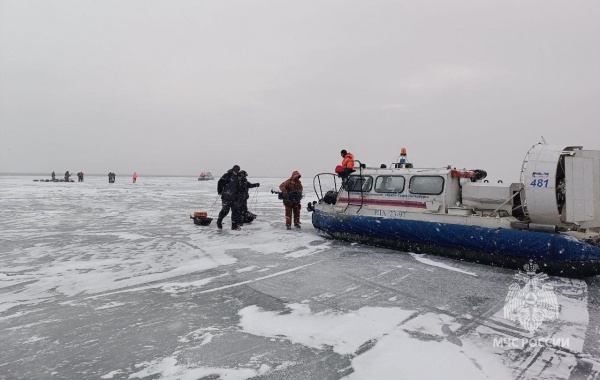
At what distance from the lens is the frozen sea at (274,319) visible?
2631mm

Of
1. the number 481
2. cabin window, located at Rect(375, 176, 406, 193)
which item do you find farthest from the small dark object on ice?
the number 481

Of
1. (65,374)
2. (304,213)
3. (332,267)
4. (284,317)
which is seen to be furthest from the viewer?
(304,213)

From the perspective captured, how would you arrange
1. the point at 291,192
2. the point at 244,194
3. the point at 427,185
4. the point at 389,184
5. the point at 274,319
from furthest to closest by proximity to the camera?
the point at 244,194
the point at 291,192
the point at 389,184
the point at 427,185
the point at 274,319

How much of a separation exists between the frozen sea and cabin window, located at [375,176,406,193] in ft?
5.21

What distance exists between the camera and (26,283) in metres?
4.55

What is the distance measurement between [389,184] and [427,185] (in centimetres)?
88

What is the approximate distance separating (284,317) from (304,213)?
988 centimetres

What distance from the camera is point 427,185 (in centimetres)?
690

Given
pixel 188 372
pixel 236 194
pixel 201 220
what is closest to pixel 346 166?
pixel 236 194

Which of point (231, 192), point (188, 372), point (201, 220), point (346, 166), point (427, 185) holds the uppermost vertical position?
point (346, 166)

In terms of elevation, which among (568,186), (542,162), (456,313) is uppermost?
(542,162)

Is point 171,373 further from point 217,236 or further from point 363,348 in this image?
point 217,236

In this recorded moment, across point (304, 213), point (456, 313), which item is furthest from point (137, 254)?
point (304, 213)

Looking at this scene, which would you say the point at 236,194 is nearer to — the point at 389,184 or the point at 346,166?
the point at 346,166
